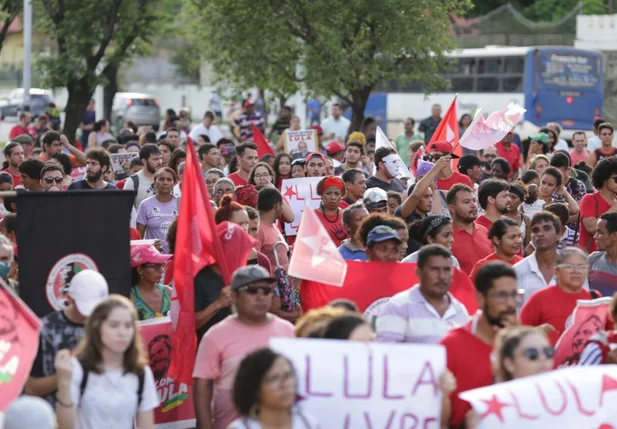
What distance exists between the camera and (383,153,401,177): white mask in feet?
41.3

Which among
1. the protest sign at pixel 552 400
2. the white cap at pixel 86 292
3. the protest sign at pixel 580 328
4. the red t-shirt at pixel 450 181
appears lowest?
the protest sign at pixel 552 400

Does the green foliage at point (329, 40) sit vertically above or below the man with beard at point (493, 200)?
above

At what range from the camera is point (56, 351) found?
654cm

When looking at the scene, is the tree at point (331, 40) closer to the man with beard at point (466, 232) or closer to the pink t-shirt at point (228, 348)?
the man with beard at point (466, 232)

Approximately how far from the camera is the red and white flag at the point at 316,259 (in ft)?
25.0

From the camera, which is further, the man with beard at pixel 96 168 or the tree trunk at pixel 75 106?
the tree trunk at pixel 75 106

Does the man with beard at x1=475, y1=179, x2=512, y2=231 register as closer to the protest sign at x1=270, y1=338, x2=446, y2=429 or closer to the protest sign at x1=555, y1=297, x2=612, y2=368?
the protest sign at x1=555, y1=297, x2=612, y2=368

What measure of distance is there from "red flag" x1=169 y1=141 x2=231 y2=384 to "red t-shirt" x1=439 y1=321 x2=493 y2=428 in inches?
73.8

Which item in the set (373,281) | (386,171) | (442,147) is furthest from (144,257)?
(442,147)

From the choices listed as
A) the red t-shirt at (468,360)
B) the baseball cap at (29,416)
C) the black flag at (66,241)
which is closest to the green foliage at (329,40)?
the black flag at (66,241)

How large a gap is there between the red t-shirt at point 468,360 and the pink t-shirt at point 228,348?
0.87m

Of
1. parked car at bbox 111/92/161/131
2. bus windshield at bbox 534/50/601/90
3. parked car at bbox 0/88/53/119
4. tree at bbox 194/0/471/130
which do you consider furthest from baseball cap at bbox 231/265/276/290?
parked car at bbox 0/88/53/119

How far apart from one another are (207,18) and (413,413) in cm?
1945

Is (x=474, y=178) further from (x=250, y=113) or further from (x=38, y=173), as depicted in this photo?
(x=250, y=113)
